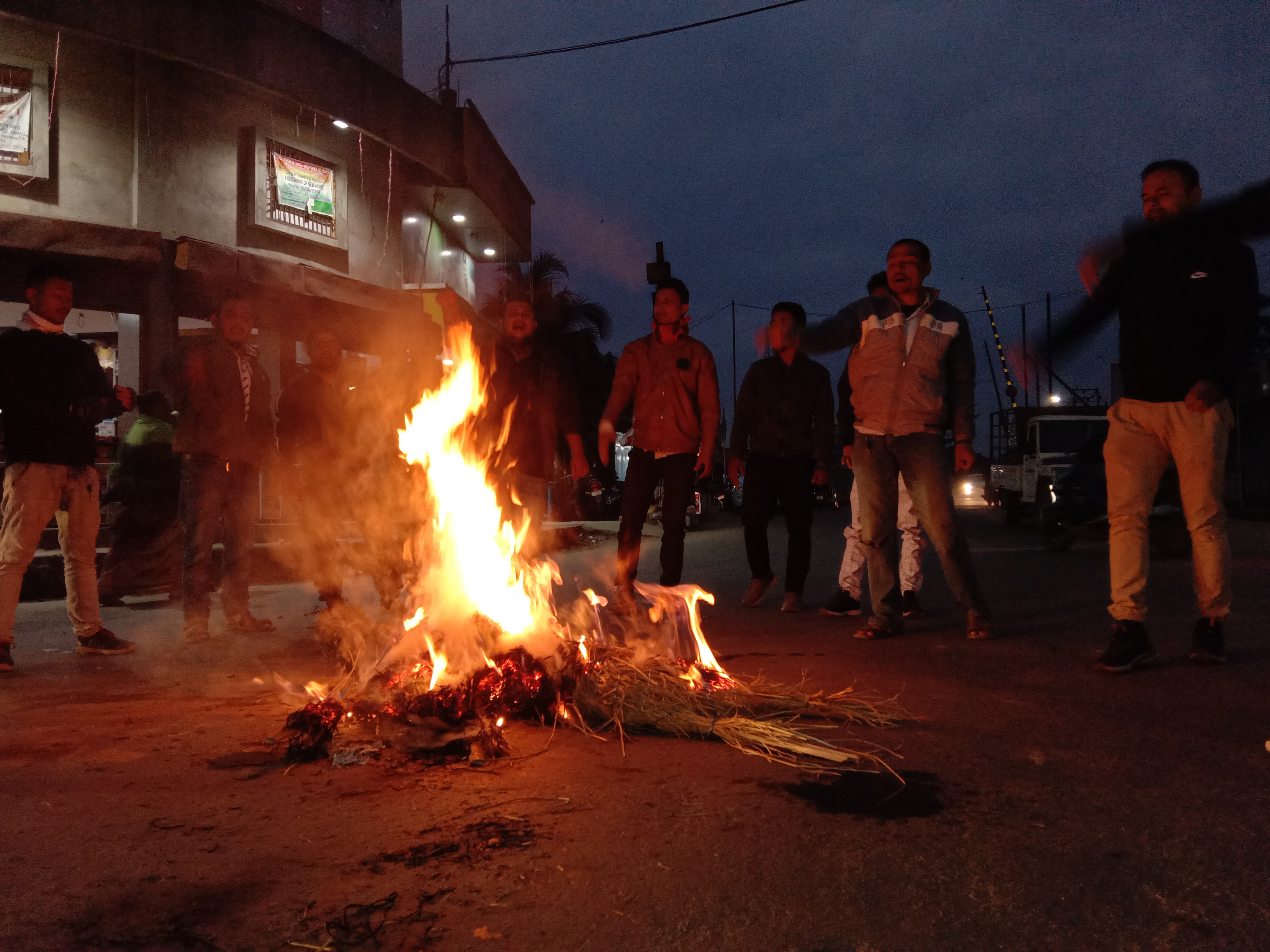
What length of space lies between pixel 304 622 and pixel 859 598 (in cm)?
392

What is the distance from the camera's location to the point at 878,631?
212 inches

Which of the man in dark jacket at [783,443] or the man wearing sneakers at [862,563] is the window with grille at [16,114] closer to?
the man in dark jacket at [783,443]

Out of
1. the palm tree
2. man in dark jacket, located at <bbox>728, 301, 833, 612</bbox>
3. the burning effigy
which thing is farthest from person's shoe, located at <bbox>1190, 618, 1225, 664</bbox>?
the palm tree

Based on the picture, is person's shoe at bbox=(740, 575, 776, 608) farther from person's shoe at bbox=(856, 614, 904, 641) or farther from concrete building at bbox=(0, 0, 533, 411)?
concrete building at bbox=(0, 0, 533, 411)

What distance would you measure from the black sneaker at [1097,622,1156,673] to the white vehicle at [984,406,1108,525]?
1092 cm

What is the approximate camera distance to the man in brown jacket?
20.5 ft

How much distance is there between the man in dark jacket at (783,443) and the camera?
6957mm

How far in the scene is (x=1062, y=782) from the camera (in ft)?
9.03

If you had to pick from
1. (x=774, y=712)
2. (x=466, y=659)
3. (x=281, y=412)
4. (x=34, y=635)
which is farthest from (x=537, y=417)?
(x=34, y=635)

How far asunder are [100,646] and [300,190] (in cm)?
1456

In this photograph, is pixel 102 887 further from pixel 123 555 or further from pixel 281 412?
pixel 123 555

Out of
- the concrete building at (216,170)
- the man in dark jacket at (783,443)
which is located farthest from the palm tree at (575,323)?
the man in dark jacket at (783,443)

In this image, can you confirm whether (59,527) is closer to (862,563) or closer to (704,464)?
(704,464)

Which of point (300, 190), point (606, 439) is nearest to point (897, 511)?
point (606, 439)
